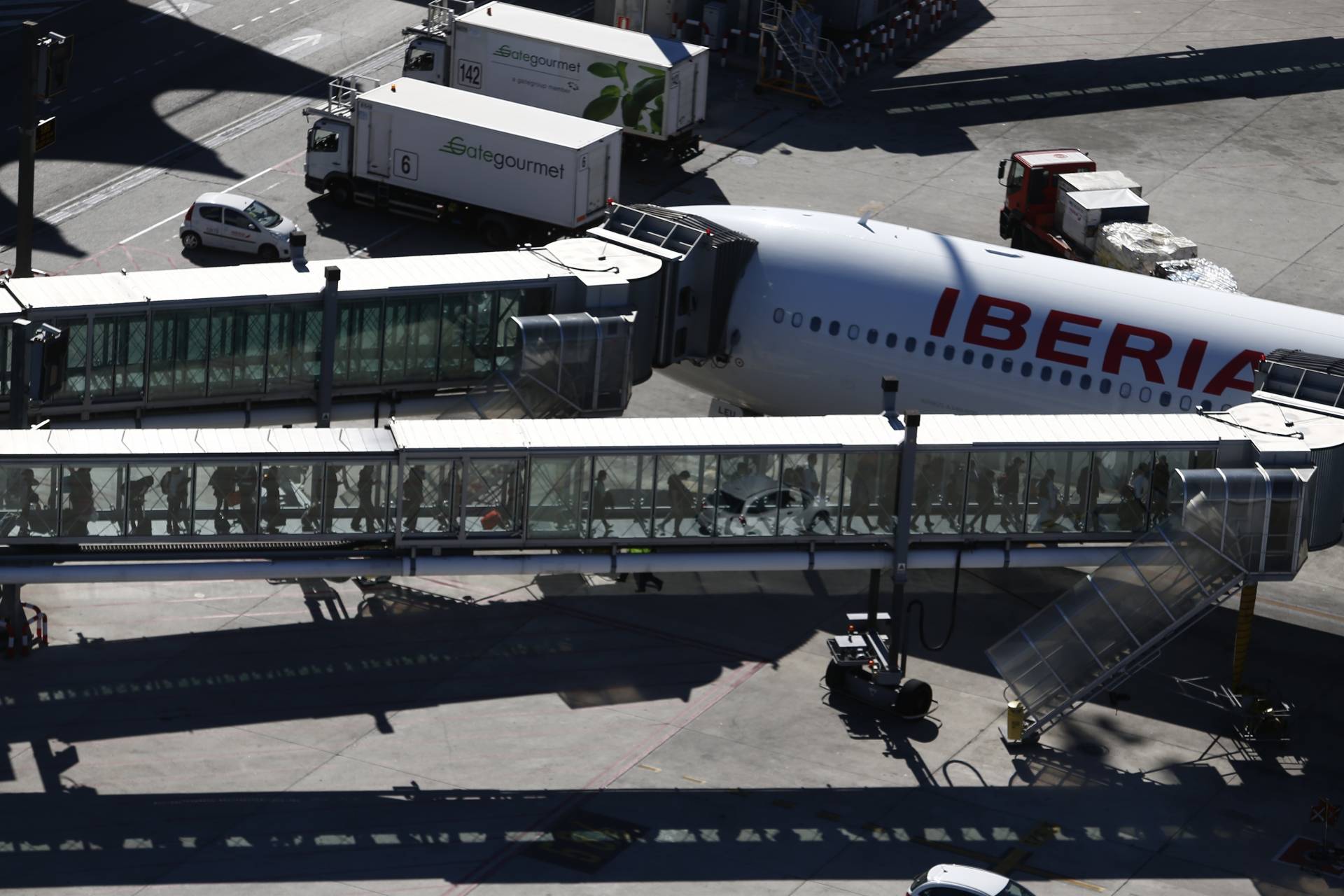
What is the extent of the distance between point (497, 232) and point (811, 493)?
29.5 m

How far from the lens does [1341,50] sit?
98.2 metres

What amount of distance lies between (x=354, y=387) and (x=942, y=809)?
1970 cm

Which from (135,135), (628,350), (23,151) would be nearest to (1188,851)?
(628,350)

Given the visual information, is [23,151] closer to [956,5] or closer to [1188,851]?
[1188,851]

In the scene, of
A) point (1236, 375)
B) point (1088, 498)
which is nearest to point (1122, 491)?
point (1088, 498)

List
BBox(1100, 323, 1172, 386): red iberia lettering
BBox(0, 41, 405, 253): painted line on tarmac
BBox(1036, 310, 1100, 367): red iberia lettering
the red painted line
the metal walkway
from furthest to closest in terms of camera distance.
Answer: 1. BBox(0, 41, 405, 253): painted line on tarmac
2. BBox(1036, 310, 1100, 367): red iberia lettering
3. BBox(1100, 323, 1172, 386): red iberia lettering
4. the metal walkway
5. the red painted line

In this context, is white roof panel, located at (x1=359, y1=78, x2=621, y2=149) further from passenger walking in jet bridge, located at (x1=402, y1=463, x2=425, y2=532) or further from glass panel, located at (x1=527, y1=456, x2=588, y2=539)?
passenger walking in jet bridge, located at (x1=402, y1=463, x2=425, y2=532)

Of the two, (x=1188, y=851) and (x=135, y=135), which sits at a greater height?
(x=135, y=135)

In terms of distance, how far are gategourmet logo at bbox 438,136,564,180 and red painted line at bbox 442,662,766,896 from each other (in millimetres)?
28056

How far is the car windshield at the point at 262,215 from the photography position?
7025 cm

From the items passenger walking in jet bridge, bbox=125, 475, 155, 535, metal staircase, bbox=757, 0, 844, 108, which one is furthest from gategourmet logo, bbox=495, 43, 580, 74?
passenger walking in jet bridge, bbox=125, 475, 155, 535

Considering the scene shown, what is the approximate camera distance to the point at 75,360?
1951 inches

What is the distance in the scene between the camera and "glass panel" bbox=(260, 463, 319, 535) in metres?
44.8

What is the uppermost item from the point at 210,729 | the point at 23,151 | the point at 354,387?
the point at 23,151
